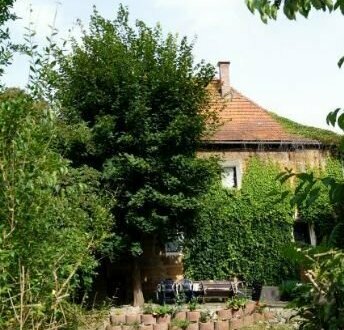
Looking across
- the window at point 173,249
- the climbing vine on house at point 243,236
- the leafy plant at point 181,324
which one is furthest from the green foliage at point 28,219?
the window at point 173,249

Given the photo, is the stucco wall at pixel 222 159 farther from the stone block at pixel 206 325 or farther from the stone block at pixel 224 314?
the stone block at pixel 206 325

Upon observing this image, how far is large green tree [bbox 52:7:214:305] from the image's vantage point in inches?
626

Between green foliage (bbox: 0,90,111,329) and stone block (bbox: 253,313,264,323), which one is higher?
green foliage (bbox: 0,90,111,329)

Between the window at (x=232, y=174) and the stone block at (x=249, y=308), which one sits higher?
the window at (x=232, y=174)

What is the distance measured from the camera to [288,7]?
7.37ft

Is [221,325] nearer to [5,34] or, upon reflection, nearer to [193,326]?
[193,326]

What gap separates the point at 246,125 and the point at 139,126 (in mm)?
7249

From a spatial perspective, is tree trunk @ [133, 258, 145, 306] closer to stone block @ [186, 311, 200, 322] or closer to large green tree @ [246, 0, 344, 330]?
stone block @ [186, 311, 200, 322]

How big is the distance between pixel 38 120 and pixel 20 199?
0.82m

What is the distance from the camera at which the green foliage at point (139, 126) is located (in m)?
15.9

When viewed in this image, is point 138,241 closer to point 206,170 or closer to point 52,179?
point 206,170

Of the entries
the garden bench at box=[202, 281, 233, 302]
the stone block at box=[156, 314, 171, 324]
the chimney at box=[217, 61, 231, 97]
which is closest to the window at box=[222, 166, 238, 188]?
the garden bench at box=[202, 281, 233, 302]

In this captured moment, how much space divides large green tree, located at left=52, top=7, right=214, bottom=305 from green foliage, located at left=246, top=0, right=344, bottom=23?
13219mm

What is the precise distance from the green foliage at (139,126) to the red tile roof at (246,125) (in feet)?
9.70
